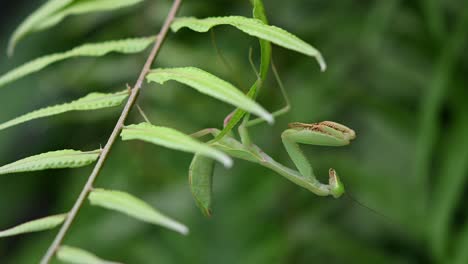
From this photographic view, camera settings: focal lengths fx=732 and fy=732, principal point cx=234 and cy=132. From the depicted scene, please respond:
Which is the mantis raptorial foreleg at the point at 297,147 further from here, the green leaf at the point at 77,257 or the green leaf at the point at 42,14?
the green leaf at the point at 42,14

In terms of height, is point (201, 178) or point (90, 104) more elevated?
point (90, 104)

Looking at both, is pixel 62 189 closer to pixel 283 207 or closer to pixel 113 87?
pixel 113 87

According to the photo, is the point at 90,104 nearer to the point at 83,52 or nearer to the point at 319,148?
the point at 83,52

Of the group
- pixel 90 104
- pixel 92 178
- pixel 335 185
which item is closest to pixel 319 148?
pixel 335 185

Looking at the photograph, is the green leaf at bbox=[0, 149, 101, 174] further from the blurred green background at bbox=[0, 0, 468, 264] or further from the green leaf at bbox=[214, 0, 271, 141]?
the blurred green background at bbox=[0, 0, 468, 264]

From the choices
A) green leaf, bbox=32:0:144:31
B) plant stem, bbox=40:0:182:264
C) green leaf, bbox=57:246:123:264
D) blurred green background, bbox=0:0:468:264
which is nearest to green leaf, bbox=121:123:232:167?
plant stem, bbox=40:0:182:264

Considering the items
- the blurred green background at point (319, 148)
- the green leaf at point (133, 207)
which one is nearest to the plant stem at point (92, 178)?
the green leaf at point (133, 207)
